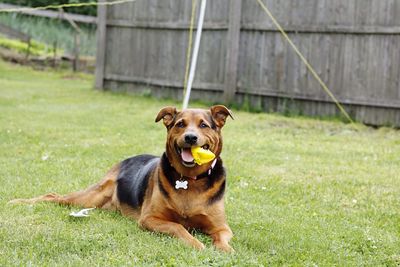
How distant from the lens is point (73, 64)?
79.0ft

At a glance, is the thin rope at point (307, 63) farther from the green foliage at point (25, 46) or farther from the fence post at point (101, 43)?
the green foliage at point (25, 46)

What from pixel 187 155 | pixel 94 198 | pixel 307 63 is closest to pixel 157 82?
pixel 307 63

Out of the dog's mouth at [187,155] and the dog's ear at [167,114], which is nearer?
the dog's mouth at [187,155]

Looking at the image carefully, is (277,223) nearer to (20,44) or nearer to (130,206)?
(130,206)

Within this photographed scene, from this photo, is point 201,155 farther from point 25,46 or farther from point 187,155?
point 25,46

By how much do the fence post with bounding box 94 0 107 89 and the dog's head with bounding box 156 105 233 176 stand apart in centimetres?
1277

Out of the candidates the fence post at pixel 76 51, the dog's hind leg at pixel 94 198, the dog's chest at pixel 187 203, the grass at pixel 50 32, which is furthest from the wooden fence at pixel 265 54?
the dog's chest at pixel 187 203

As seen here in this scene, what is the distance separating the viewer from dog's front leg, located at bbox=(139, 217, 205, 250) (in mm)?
5113

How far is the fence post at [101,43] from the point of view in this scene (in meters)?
18.0

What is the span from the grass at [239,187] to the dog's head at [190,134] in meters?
0.58

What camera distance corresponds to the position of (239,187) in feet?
25.7

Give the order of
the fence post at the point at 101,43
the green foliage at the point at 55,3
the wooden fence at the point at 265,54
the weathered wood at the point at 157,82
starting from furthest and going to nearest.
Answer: the green foliage at the point at 55,3 < the fence post at the point at 101,43 < the weathered wood at the point at 157,82 < the wooden fence at the point at 265,54

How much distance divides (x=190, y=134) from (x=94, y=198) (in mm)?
1630

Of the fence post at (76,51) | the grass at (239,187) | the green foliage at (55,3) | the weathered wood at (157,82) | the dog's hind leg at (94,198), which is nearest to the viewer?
the grass at (239,187)
